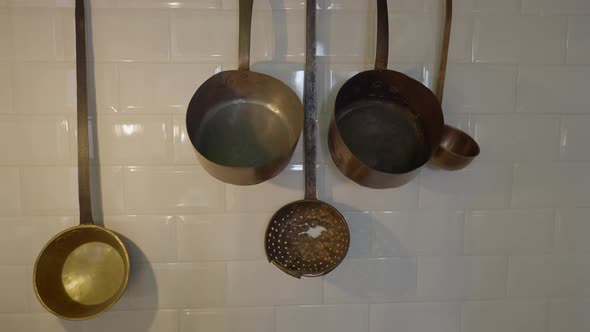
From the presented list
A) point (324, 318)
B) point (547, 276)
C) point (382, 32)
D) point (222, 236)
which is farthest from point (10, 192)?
point (547, 276)

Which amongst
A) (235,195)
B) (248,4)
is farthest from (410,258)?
(248,4)

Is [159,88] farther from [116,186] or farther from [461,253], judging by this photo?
[461,253]

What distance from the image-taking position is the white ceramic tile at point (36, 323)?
83 centimetres

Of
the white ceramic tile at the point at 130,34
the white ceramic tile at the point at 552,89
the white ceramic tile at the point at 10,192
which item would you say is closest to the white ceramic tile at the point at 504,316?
the white ceramic tile at the point at 552,89

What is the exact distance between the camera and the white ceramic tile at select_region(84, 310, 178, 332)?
84 centimetres

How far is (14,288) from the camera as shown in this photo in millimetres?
821

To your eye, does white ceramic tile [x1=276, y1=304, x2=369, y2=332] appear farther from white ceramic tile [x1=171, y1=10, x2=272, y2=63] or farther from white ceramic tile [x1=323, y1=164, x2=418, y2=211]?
white ceramic tile [x1=171, y1=10, x2=272, y2=63]

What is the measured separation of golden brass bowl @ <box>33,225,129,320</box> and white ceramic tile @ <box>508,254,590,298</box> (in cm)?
85

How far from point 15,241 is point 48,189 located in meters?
0.13

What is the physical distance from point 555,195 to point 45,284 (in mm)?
1103

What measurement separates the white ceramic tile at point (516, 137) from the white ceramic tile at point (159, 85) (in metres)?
0.59

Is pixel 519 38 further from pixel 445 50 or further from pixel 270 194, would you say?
pixel 270 194

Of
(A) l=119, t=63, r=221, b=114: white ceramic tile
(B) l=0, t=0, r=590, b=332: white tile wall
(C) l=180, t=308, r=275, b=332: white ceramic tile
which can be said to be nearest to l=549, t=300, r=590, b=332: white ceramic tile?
(B) l=0, t=0, r=590, b=332: white tile wall

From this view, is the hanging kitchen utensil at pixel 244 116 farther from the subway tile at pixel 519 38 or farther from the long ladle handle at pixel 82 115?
the subway tile at pixel 519 38
